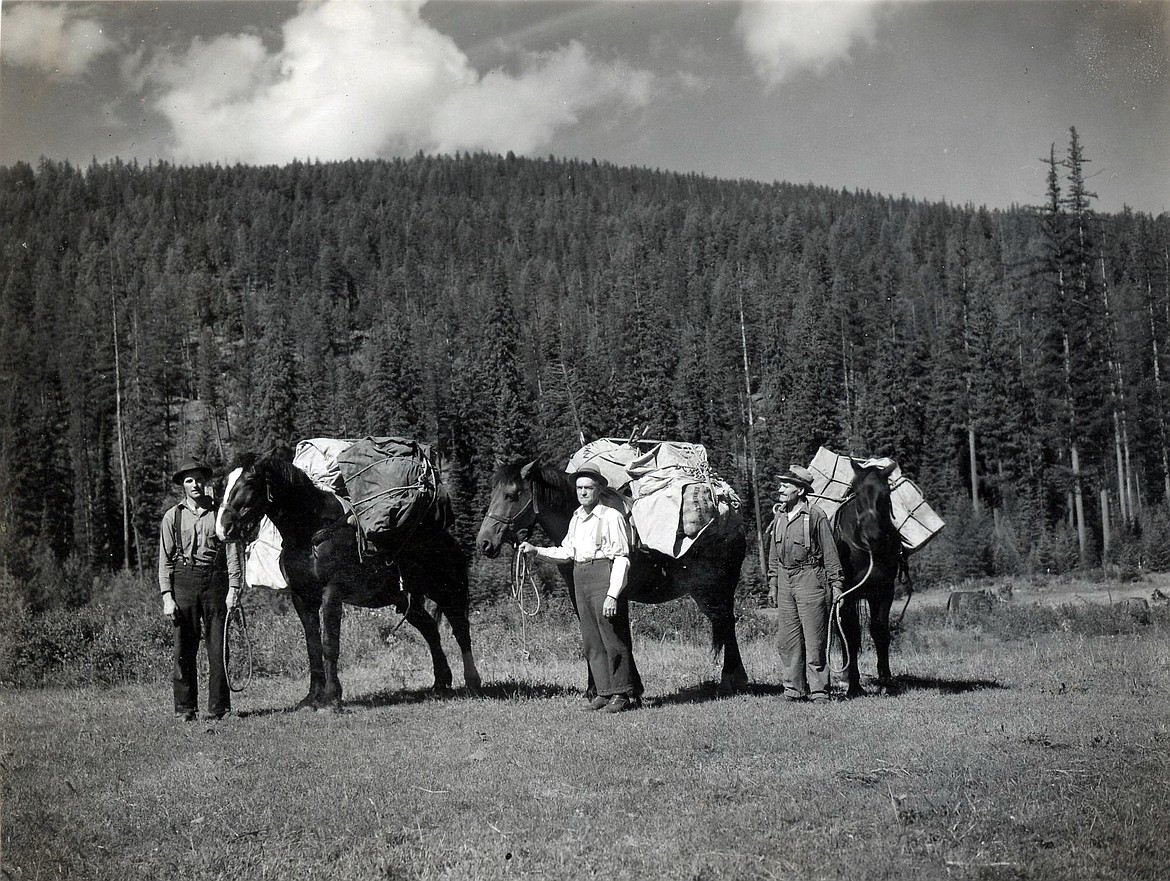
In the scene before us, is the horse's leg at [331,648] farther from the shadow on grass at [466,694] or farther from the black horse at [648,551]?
the black horse at [648,551]

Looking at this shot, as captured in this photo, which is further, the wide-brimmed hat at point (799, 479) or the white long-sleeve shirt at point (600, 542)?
the wide-brimmed hat at point (799, 479)

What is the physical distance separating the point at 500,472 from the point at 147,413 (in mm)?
66731

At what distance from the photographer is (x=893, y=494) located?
11.8 meters

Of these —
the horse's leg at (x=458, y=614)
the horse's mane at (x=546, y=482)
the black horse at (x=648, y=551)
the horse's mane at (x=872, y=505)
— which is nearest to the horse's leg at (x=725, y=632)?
the black horse at (x=648, y=551)

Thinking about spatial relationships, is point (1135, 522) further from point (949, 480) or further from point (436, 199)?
point (436, 199)

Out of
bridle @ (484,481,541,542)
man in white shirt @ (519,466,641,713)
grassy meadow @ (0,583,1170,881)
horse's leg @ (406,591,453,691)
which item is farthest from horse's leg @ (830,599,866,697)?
horse's leg @ (406,591,453,691)

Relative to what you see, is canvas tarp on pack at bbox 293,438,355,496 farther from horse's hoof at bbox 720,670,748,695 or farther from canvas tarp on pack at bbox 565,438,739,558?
horse's hoof at bbox 720,670,748,695

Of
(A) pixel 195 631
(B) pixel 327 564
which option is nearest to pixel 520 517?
(B) pixel 327 564

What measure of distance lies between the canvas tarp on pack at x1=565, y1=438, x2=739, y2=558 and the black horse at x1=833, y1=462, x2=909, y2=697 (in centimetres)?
143

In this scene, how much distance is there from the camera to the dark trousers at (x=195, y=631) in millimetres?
10125

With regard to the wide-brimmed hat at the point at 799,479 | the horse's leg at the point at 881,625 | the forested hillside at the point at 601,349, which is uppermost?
the forested hillside at the point at 601,349

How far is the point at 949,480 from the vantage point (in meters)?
63.2

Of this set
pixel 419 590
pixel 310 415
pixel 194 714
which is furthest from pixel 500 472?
pixel 310 415

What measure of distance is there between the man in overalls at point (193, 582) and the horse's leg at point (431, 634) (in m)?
2.37
